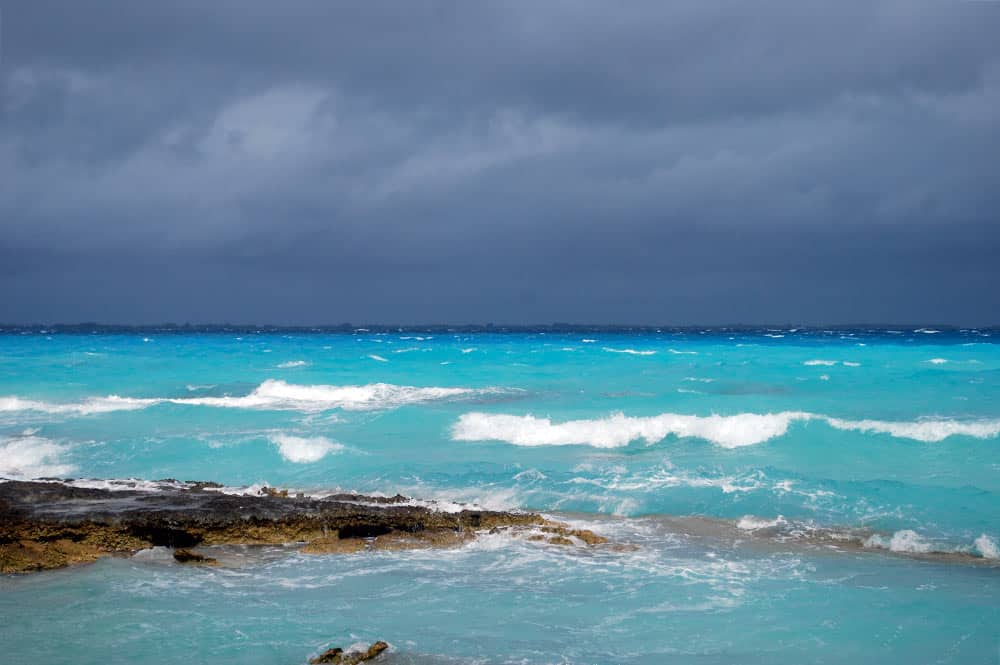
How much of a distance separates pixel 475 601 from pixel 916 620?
4.68 metres

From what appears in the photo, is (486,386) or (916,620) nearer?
(916,620)

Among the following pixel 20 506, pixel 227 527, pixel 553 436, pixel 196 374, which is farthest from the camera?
pixel 196 374

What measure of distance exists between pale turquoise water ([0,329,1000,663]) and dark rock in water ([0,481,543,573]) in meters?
0.56

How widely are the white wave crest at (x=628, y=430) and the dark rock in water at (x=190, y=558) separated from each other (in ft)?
38.2

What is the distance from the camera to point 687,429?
2153 cm

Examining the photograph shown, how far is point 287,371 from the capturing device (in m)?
45.2

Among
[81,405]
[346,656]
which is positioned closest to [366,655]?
[346,656]

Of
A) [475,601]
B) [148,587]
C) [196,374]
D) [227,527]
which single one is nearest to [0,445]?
[227,527]

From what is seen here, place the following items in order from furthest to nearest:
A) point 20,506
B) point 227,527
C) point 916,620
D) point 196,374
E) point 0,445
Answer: point 196,374 → point 0,445 → point 20,506 → point 227,527 → point 916,620

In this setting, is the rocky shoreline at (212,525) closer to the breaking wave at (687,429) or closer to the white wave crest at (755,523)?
the white wave crest at (755,523)

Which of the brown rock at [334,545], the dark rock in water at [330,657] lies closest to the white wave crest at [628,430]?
the brown rock at [334,545]

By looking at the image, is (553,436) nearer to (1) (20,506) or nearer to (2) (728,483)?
(2) (728,483)

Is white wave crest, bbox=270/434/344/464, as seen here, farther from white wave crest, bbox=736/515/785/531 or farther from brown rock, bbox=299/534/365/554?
white wave crest, bbox=736/515/785/531

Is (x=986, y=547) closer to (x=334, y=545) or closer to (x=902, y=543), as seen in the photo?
(x=902, y=543)
